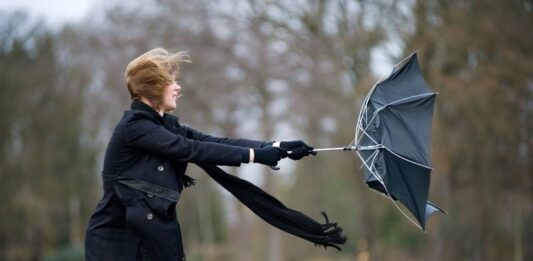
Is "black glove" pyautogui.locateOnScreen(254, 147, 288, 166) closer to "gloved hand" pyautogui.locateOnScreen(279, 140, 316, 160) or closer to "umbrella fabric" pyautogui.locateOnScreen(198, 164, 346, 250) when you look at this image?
"gloved hand" pyautogui.locateOnScreen(279, 140, 316, 160)

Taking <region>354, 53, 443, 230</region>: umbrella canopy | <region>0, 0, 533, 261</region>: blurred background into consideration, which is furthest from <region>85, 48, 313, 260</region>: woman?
<region>0, 0, 533, 261</region>: blurred background

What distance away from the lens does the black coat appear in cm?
397

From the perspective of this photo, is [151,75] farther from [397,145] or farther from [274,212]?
[397,145]

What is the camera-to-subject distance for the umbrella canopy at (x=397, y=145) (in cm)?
468

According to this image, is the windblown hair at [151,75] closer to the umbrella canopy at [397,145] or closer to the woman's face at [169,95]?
the woman's face at [169,95]

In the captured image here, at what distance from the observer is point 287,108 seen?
2380 centimetres

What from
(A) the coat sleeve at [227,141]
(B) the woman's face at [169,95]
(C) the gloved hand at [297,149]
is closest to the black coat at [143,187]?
(B) the woman's face at [169,95]

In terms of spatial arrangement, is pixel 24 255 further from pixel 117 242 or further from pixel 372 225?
pixel 117 242

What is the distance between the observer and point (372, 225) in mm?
19734

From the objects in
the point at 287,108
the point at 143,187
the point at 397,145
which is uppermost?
the point at 287,108

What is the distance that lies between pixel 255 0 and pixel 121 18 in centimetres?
444

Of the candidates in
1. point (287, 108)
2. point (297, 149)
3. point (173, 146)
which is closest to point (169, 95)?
point (173, 146)

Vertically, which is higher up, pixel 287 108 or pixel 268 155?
pixel 287 108

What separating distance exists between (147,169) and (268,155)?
689 millimetres
